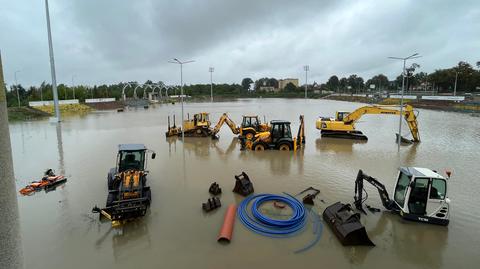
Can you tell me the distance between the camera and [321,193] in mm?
11016

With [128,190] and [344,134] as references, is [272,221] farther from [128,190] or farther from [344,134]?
[344,134]

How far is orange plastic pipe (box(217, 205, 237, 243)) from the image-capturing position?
7.68 meters

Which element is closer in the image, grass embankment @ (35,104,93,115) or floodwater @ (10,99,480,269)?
floodwater @ (10,99,480,269)

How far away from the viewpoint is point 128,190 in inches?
348

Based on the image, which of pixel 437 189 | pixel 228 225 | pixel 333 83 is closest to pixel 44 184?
pixel 228 225

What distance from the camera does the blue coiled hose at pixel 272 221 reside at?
8.15m

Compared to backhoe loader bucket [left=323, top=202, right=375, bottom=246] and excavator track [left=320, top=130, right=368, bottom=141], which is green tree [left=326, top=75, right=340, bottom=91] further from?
backhoe loader bucket [left=323, top=202, right=375, bottom=246]

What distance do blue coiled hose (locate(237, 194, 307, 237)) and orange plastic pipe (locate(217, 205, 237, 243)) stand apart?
253 millimetres

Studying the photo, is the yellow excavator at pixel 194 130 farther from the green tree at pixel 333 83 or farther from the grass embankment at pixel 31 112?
the green tree at pixel 333 83

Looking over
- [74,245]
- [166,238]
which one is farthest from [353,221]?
[74,245]

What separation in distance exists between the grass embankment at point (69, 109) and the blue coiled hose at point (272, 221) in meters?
50.9

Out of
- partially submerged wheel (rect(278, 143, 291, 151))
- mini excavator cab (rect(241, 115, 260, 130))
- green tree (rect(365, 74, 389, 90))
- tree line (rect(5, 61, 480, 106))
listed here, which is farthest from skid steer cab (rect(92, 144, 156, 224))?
green tree (rect(365, 74, 389, 90))

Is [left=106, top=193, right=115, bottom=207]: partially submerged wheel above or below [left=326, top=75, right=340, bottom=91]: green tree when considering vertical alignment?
below

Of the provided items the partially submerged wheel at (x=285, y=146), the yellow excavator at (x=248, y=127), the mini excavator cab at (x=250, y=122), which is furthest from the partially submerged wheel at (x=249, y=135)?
the partially submerged wheel at (x=285, y=146)
